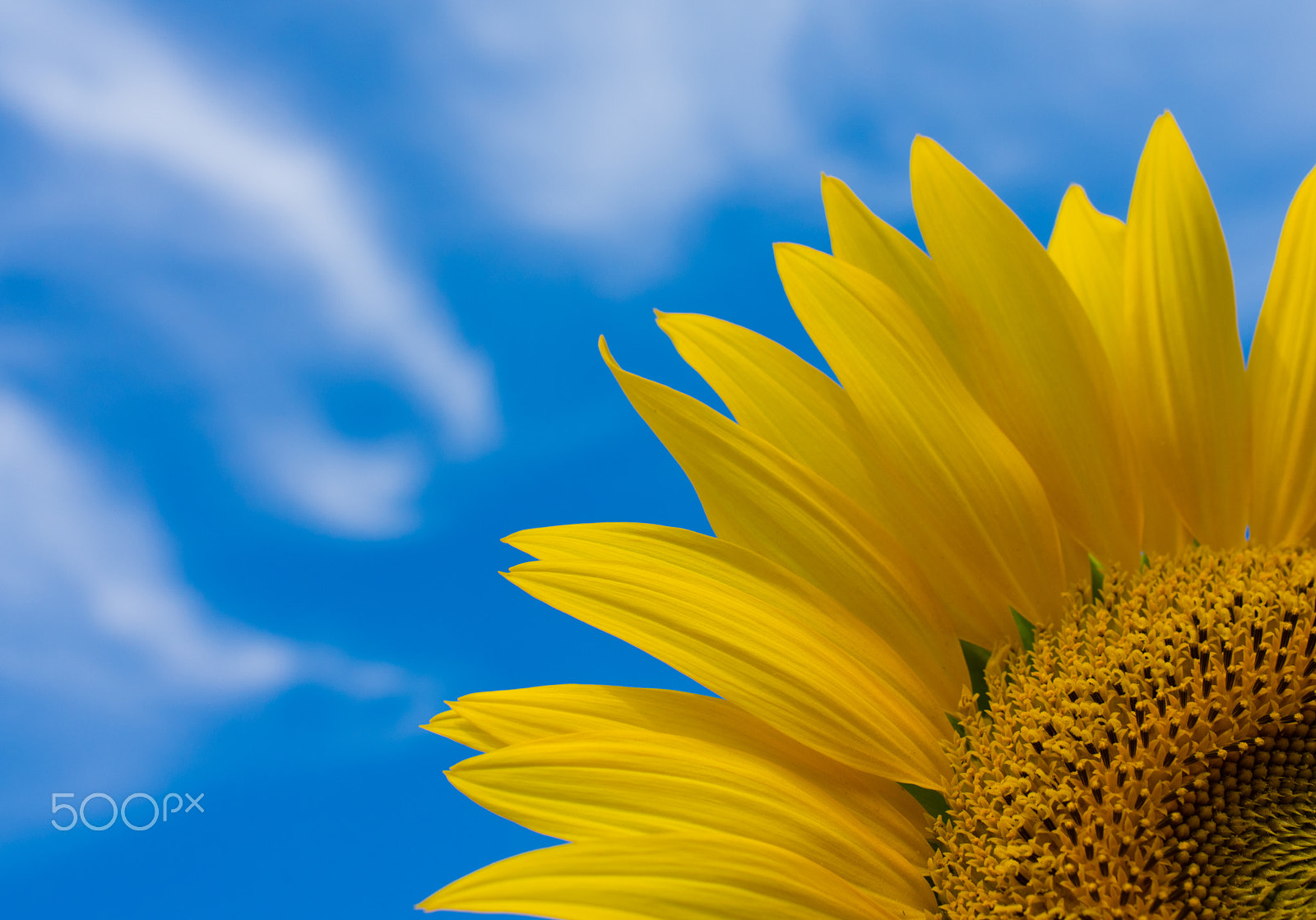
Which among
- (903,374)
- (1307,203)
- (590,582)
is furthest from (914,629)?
(1307,203)

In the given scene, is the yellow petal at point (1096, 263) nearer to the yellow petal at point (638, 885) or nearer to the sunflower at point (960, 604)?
the sunflower at point (960, 604)

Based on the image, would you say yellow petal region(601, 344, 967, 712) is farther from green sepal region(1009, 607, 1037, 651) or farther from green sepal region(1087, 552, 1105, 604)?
green sepal region(1087, 552, 1105, 604)

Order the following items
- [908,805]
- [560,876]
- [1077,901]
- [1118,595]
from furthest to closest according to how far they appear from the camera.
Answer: [1118,595]
[908,805]
[1077,901]
[560,876]

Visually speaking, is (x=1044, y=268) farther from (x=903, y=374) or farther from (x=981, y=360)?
(x=903, y=374)

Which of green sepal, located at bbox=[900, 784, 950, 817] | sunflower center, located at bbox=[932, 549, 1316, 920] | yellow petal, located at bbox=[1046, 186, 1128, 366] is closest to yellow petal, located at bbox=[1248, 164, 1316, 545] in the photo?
sunflower center, located at bbox=[932, 549, 1316, 920]

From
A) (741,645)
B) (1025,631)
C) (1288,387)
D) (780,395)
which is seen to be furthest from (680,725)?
(1288,387)
